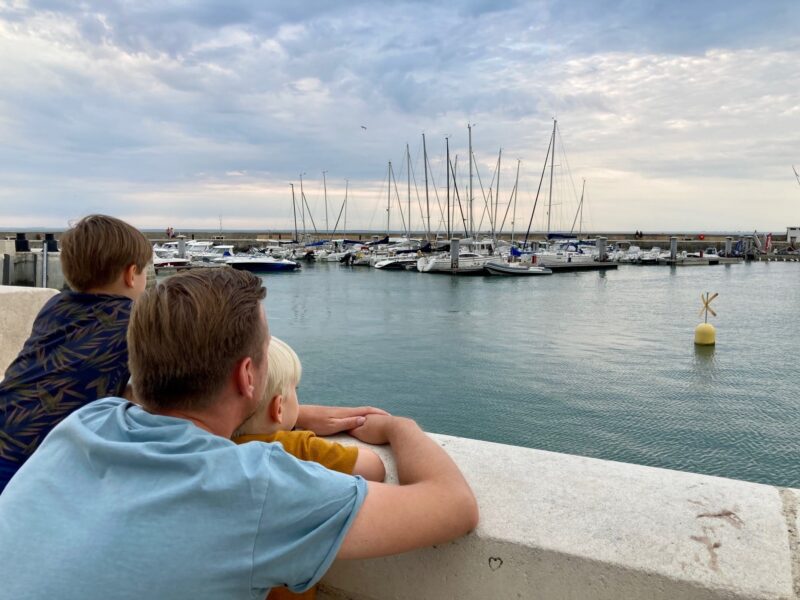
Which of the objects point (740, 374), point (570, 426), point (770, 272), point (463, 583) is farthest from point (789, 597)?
point (770, 272)

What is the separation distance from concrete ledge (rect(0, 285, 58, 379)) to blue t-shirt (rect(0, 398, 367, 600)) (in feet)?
12.6

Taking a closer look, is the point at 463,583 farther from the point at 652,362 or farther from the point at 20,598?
the point at 652,362

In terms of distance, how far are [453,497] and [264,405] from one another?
546mm

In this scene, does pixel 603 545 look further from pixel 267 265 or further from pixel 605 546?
pixel 267 265

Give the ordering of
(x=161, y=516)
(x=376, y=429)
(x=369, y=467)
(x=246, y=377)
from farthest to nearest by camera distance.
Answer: (x=376, y=429) → (x=369, y=467) → (x=246, y=377) → (x=161, y=516)

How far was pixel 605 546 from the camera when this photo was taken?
151cm

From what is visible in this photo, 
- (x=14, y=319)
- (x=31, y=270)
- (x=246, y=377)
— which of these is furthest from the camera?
(x=31, y=270)

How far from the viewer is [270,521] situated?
119cm

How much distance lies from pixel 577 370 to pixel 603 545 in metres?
16.1

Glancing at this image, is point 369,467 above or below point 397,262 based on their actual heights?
above

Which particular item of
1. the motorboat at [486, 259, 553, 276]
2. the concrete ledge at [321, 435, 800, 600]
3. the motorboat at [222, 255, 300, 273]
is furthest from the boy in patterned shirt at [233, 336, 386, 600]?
the motorboat at [222, 255, 300, 273]

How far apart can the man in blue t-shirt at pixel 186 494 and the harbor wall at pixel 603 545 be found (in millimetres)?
251

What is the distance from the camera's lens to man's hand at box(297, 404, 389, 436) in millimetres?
2193

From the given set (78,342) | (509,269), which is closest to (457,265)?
(509,269)
